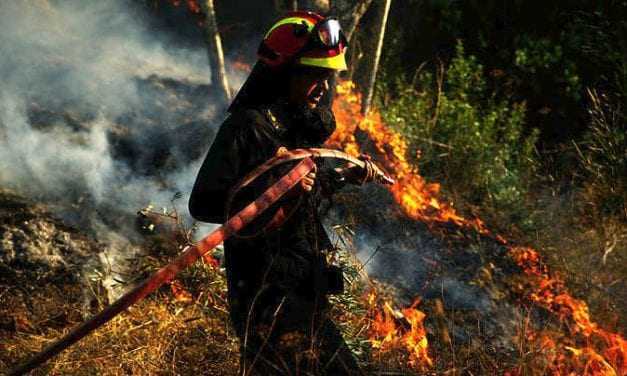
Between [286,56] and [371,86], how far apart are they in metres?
5.57

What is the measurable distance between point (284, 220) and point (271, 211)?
8 cm

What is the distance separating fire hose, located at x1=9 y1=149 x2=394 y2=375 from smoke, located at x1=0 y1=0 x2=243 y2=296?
1.76 metres

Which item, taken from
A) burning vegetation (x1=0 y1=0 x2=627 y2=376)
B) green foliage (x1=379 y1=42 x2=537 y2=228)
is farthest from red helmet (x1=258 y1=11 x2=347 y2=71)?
green foliage (x1=379 y1=42 x2=537 y2=228)

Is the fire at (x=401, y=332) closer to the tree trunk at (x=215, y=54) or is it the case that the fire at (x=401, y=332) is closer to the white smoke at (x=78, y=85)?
the white smoke at (x=78, y=85)

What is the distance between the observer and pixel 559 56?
8742 mm

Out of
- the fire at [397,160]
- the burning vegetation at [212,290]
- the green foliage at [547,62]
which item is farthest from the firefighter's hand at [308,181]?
the green foliage at [547,62]

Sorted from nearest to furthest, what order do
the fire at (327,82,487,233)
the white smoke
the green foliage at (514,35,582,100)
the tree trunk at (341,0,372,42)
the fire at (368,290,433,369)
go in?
the fire at (368,290,433,369) < the white smoke < the tree trunk at (341,0,372,42) < the fire at (327,82,487,233) < the green foliage at (514,35,582,100)

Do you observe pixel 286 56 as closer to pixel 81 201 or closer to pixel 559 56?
pixel 81 201

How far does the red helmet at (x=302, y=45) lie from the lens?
7.79 feet

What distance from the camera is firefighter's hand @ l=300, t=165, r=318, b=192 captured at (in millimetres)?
2303

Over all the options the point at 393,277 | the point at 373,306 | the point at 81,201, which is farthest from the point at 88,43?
the point at 373,306

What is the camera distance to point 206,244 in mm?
1874

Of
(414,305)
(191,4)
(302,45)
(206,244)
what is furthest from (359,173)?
(191,4)

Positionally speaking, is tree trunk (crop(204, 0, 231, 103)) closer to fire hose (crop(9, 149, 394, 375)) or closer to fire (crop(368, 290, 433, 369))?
fire (crop(368, 290, 433, 369))
